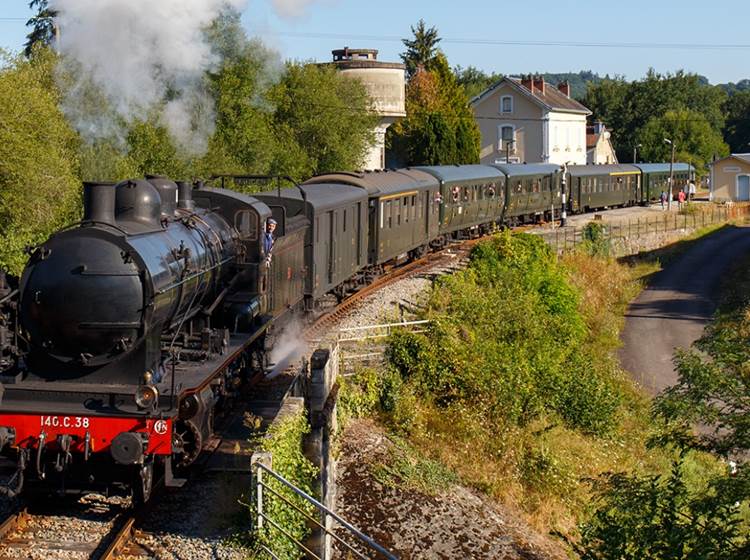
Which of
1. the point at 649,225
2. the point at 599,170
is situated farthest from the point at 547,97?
the point at 649,225

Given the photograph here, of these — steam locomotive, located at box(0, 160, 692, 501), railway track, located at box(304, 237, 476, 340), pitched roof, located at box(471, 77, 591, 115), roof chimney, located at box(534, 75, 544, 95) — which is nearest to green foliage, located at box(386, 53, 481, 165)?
pitched roof, located at box(471, 77, 591, 115)

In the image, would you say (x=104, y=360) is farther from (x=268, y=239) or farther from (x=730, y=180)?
(x=730, y=180)

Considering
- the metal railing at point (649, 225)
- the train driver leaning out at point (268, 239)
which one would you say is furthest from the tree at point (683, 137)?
the train driver leaning out at point (268, 239)

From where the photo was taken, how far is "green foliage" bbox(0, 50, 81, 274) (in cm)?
2070

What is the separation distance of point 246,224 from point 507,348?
8287 millimetres

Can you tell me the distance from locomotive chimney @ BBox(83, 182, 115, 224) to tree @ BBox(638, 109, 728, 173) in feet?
249

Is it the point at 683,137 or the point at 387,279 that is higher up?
the point at 683,137

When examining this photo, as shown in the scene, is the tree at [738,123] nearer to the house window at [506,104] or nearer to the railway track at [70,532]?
the house window at [506,104]

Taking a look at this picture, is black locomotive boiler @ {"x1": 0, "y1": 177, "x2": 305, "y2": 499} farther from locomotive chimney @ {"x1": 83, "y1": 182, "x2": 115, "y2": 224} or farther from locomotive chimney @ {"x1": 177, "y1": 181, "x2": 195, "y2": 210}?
locomotive chimney @ {"x1": 177, "y1": 181, "x2": 195, "y2": 210}

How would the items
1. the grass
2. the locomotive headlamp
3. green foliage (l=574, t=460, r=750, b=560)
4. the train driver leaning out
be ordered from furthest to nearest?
the grass
the train driver leaning out
the locomotive headlamp
green foliage (l=574, t=460, r=750, b=560)

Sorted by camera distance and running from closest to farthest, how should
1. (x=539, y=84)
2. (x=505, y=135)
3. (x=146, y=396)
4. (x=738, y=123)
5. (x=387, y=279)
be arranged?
(x=146, y=396) → (x=387, y=279) → (x=505, y=135) → (x=539, y=84) → (x=738, y=123)

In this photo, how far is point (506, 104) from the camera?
64.2 m

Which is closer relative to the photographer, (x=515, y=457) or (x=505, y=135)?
(x=515, y=457)

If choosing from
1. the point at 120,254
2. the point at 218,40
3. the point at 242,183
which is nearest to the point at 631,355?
the point at 242,183
